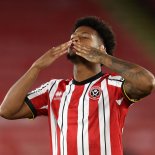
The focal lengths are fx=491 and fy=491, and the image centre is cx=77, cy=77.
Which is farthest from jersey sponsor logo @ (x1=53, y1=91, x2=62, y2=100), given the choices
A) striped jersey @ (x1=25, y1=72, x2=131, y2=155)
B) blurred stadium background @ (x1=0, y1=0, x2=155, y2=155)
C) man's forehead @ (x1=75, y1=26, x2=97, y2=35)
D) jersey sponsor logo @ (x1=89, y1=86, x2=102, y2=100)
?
blurred stadium background @ (x1=0, y1=0, x2=155, y2=155)

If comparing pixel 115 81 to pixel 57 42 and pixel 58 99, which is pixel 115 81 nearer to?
pixel 58 99

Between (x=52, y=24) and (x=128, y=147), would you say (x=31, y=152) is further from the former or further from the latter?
(x=52, y=24)

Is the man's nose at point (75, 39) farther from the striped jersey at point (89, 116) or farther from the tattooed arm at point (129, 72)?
the striped jersey at point (89, 116)

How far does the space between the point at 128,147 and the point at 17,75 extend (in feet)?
2.60

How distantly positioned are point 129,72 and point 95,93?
15 centimetres

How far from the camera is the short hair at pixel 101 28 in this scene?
1690mm

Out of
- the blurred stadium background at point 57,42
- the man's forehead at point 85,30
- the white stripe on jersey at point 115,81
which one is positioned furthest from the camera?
the blurred stadium background at point 57,42

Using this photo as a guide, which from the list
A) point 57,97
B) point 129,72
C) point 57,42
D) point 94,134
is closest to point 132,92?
point 129,72

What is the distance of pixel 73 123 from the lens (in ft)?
4.93

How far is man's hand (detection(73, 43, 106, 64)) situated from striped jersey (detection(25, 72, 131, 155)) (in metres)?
0.10

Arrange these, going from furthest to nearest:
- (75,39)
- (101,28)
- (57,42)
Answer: (57,42), (101,28), (75,39)

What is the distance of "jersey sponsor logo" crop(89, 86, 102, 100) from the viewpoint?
1533 mm

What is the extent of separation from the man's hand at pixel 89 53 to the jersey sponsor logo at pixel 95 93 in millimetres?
98

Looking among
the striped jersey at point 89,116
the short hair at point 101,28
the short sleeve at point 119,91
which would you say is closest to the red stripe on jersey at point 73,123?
the striped jersey at point 89,116
